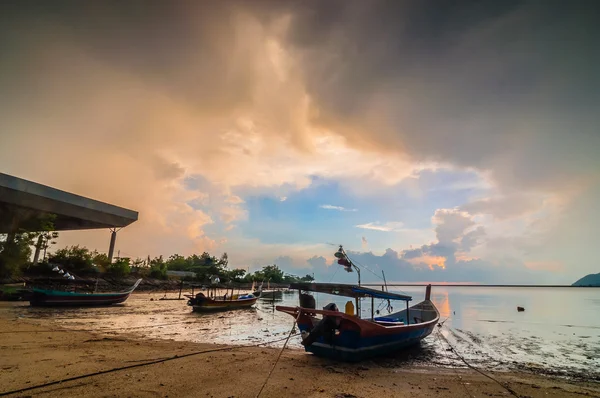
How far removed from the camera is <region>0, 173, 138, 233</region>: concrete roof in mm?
30703

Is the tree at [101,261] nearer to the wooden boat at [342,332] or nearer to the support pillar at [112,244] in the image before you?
the support pillar at [112,244]

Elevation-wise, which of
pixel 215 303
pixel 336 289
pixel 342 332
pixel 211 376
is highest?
pixel 336 289

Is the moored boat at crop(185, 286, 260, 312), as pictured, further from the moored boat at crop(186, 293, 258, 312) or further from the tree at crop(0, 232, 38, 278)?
the tree at crop(0, 232, 38, 278)

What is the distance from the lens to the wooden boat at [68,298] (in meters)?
23.5

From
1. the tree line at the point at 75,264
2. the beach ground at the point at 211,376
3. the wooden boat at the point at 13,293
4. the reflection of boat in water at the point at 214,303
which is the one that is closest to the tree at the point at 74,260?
the tree line at the point at 75,264

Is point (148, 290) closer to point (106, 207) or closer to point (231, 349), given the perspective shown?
point (106, 207)

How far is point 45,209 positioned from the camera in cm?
3519

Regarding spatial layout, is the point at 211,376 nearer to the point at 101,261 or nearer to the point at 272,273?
the point at 101,261

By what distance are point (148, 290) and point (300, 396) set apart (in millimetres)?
46478

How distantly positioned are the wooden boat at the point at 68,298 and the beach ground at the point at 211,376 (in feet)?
49.7

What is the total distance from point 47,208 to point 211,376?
38676mm

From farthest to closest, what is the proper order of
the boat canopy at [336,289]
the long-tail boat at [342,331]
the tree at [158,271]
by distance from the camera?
the tree at [158,271]
the boat canopy at [336,289]
the long-tail boat at [342,331]

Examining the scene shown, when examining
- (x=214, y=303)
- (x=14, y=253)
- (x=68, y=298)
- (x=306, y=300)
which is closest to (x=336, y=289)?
(x=306, y=300)

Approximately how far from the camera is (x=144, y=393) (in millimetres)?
6289
